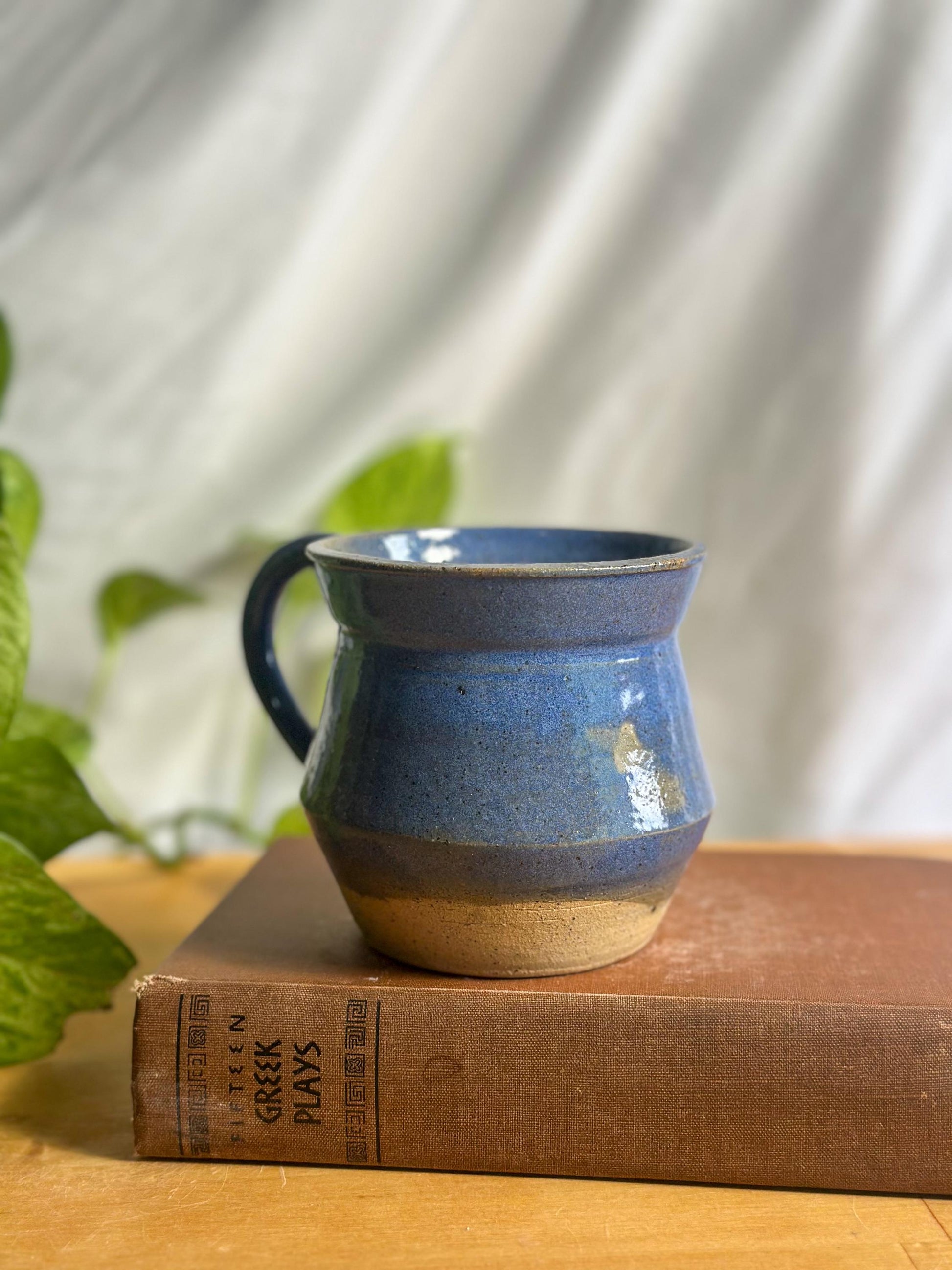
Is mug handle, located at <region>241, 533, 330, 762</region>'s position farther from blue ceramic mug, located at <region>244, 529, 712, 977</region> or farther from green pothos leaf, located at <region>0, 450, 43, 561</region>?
green pothos leaf, located at <region>0, 450, 43, 561</region>

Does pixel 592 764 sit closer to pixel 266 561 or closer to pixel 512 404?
pixel 266 561

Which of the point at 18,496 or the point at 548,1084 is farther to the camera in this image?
the point at 18,496

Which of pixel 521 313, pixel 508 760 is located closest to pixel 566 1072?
pixel 508 760

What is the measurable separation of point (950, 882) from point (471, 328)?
55 cm

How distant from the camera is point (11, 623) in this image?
0.57m

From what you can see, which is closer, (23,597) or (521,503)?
(23,597)

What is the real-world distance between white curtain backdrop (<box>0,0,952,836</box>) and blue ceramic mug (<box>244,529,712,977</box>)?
0.47 meters

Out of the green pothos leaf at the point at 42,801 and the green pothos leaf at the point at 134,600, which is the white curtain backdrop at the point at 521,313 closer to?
the green pothos leaf at the point at 134,600

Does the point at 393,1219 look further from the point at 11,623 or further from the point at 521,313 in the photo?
the point at 521,313

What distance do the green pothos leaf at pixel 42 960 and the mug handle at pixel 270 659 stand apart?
13cm

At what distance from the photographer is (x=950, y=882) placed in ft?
2.30

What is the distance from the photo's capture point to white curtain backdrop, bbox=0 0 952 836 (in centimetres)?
94

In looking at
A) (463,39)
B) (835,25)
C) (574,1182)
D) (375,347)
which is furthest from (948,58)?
(574,1182)

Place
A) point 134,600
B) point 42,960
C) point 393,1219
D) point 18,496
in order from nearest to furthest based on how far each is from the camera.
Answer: point 393,1219, point 42,960, point 18,496, point 134,600
